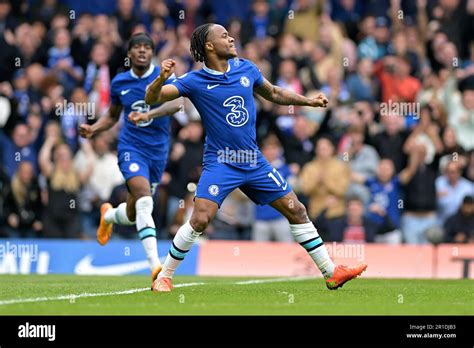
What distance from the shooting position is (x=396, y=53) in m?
23.1

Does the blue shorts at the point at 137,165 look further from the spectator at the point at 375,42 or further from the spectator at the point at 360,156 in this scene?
the spectator at the point at 375,42

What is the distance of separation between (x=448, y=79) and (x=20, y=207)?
333 inches

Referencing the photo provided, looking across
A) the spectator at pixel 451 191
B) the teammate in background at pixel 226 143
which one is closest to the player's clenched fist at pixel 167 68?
the teammate in background at pixel 226 143

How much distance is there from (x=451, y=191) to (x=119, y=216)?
7337 millimetres

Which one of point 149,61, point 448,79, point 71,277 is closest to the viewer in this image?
point 149,61

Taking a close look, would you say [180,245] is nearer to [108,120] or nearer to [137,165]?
[137,165]

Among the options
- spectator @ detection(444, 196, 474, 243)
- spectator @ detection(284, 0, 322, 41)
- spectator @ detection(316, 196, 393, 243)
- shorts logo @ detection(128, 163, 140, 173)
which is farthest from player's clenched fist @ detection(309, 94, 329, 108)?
spectator @ detection(284, 0, 322, 41)

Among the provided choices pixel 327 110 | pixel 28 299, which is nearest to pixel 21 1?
pixel 327 110

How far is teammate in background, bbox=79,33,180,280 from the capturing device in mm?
14766

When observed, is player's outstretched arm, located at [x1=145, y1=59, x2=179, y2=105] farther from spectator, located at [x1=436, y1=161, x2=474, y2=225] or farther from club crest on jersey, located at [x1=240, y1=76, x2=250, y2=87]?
spectator, located at [x1=436, y1=161, x2=474, y2=225]

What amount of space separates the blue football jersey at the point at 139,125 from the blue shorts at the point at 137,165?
0.07 meters

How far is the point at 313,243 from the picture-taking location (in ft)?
41.7
